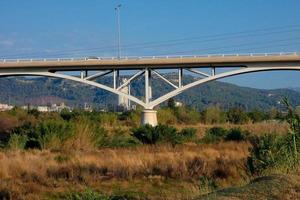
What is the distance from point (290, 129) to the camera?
33.7 feet

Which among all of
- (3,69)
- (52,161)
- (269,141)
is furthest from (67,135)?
(3,69)

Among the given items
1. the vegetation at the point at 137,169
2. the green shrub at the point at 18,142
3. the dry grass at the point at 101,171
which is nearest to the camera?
the vegetation at the point at 137,169

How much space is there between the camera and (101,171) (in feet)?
54.7

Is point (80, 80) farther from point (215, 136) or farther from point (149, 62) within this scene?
point (215, 136)

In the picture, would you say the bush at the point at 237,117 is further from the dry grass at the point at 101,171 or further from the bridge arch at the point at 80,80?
the dry grass at the point at 101,171

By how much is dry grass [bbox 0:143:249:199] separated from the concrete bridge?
3326 centimetres

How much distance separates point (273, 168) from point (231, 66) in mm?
44012

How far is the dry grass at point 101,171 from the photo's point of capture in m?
13.7

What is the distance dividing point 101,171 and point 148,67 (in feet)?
131

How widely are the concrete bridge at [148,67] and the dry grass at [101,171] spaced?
33257 millimetres

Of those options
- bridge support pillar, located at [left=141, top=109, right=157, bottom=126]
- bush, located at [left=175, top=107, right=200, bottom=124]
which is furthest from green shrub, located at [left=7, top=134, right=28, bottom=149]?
bush, located at [left=175, top=107, right=200, bottom=124]

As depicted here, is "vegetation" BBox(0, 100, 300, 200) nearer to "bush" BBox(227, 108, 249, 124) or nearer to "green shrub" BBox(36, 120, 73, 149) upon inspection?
"green shrub" BBox(36, 120, 73, 149)

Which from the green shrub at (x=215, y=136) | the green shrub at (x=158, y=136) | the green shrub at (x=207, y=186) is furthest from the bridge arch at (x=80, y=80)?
the green shrub at (x=207, y=186)

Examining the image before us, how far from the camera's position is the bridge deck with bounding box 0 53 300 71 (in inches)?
2073
